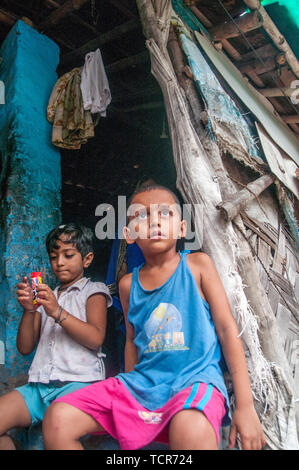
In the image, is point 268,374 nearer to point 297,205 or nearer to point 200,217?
point 200,217

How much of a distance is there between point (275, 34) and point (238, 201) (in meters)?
2.01

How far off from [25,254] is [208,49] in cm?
218

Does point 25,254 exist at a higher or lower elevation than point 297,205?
lower

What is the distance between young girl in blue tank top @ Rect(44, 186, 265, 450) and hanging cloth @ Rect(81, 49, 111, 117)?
4.74 ft

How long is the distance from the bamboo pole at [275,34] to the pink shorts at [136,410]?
2.86 m


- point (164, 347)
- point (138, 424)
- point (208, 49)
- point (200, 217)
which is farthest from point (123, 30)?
point (138, 424)

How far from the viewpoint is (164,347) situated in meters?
1.41

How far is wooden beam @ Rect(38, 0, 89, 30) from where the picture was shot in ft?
8.67

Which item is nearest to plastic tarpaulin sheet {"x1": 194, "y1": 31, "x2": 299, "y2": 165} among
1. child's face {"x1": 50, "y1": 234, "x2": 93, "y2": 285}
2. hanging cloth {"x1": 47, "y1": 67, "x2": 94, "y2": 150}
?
hanging cloth {"x1": 47, "y1": 67, "x2": 94, "y2": 150}

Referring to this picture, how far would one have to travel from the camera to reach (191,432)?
1.09 meters

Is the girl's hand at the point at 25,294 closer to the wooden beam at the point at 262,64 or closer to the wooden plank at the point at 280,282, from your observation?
the wooden plank at the point at 280,282

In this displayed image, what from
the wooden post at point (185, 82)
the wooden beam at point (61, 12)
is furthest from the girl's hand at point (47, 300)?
the wooden beam at point (61, 12)

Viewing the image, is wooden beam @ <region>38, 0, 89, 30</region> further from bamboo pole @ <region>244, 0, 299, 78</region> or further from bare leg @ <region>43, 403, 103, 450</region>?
bare leg @ <region>43, 403, 103, 450</region>

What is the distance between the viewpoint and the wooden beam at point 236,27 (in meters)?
2.75
